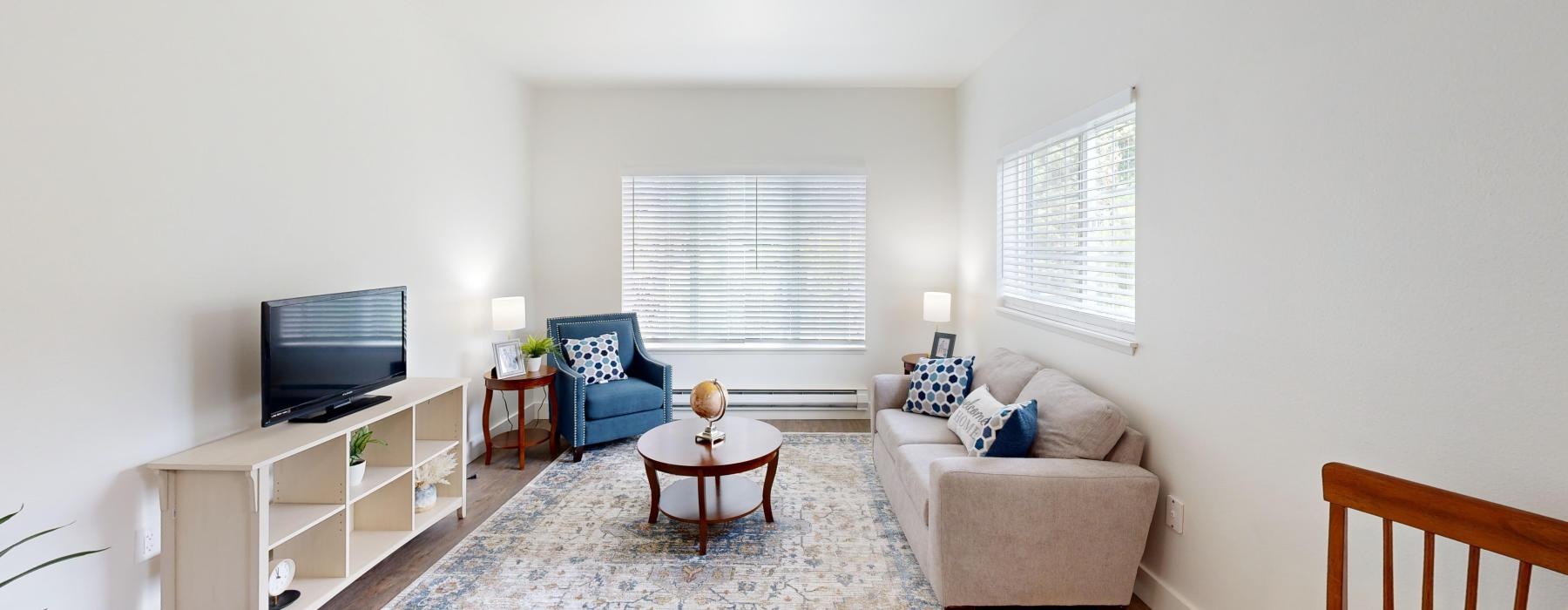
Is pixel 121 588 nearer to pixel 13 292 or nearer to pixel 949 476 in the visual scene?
pixel 13 292

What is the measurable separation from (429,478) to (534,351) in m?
1.33

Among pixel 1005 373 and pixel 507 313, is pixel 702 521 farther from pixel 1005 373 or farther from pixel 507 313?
pixel 507 313

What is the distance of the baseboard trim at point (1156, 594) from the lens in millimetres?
2283

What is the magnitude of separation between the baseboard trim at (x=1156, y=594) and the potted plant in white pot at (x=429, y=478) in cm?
296

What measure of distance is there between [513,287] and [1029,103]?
3.85 metres

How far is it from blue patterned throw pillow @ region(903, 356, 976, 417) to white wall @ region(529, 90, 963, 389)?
5.06ft

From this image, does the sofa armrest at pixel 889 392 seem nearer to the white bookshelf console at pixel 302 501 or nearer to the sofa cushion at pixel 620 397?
the sofa cushion at pixel 620 397

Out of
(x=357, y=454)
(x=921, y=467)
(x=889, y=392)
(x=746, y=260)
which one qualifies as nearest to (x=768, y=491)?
(x=921, y=467)

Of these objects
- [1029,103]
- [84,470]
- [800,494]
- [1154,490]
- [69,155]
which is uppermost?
[1029,103]

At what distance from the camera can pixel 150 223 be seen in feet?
6.57

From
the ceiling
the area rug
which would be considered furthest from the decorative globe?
the ceiling

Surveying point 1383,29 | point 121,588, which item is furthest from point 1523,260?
point 121,588

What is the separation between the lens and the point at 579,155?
5152 mm

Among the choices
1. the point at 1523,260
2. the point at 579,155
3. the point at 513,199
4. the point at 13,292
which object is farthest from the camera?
the point at 579,155
